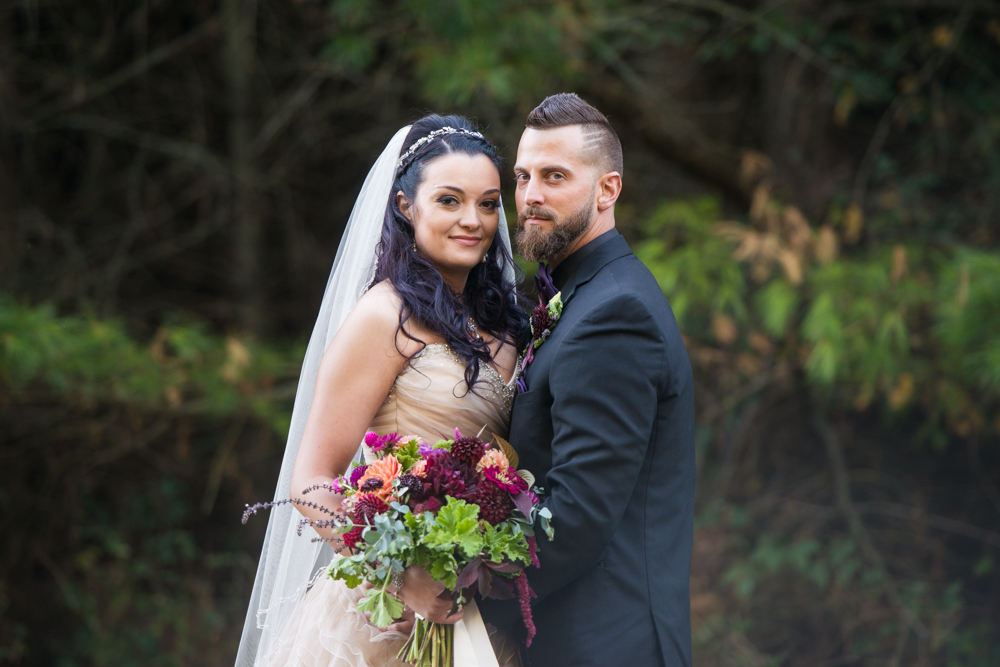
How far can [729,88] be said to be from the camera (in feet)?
21.8

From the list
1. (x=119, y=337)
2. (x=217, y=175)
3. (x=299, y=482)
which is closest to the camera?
(x=299, y=482)

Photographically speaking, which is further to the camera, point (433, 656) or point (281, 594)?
point (281, 594)

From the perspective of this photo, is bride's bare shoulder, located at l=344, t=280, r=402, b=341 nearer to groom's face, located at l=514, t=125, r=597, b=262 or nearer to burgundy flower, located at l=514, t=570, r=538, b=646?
groom's face, located at l=514, t=125, r=597, b=262

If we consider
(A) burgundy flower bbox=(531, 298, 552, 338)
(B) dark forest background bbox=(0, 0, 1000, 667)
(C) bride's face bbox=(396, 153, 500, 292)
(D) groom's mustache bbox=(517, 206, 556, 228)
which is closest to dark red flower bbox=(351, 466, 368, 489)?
(A) burgundy flower bbox=(531, 298, 552, 338)

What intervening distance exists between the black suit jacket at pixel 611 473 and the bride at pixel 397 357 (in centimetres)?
23

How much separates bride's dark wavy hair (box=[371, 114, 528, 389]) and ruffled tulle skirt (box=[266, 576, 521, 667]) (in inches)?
27.1

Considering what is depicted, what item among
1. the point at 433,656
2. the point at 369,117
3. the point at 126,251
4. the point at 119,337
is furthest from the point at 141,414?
the point at 433,656

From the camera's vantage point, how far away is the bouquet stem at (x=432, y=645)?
1.97 m

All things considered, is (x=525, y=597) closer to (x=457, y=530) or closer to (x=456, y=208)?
(x=457, y=530)

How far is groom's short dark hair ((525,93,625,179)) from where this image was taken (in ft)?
7.33

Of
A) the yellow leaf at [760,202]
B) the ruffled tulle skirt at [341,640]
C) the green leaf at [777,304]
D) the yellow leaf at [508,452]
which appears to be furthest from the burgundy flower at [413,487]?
the yellow leaf at [760,202]

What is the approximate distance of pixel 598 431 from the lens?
192 centimetres

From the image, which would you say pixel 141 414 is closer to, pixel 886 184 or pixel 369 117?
pixel 369 117

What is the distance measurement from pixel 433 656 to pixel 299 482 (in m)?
0.57
